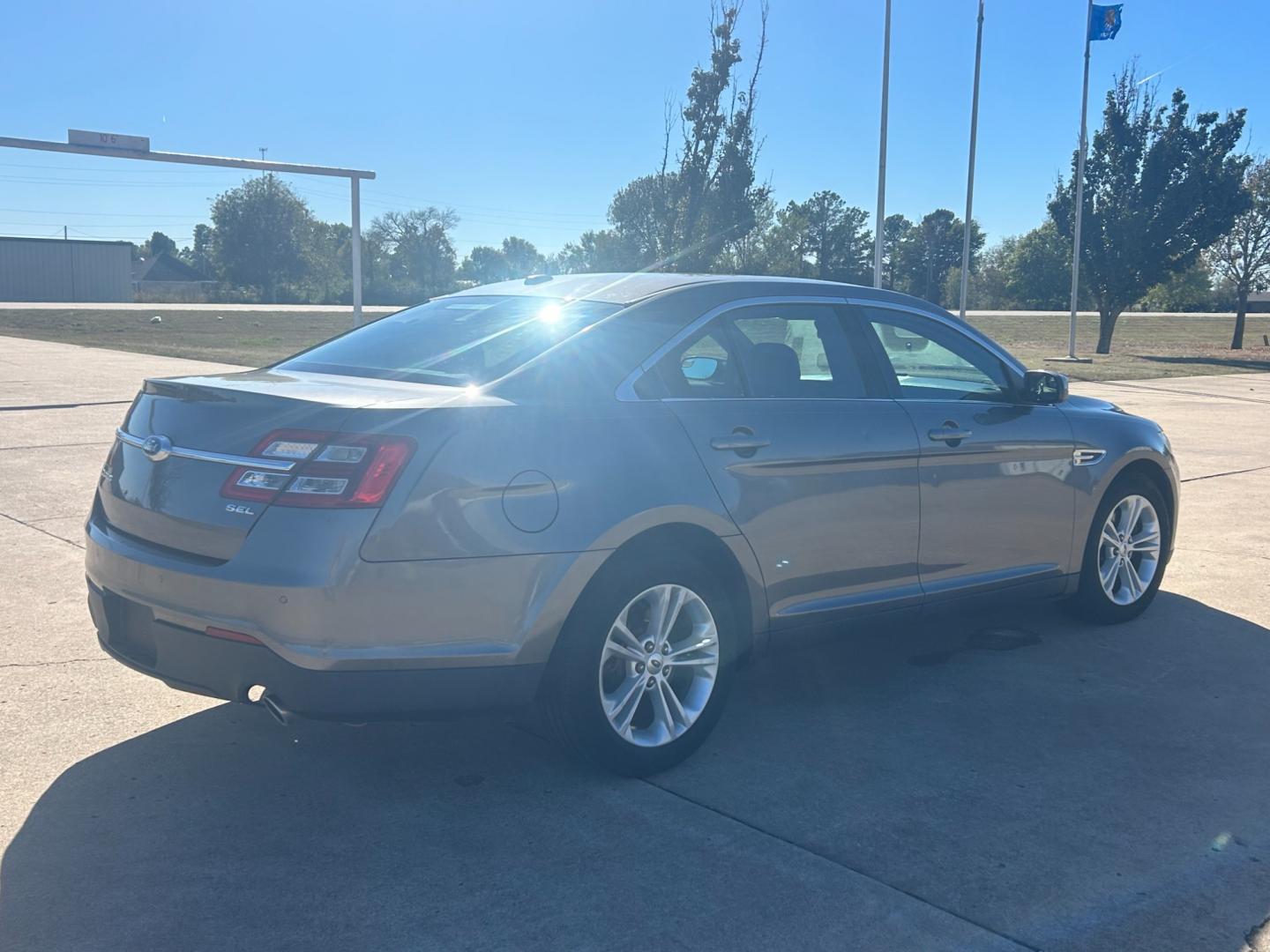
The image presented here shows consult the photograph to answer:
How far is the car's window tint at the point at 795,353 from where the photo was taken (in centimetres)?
446

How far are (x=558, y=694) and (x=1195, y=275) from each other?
202 feet

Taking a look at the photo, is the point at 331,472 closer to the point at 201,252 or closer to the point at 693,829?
the point at 693,829

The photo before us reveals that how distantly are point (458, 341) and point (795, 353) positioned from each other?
1271mm

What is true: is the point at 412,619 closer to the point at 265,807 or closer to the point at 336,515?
the point at 336,515

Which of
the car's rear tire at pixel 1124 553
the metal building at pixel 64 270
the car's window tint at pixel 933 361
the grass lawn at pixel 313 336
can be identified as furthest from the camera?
the metal building at pixel 64 270

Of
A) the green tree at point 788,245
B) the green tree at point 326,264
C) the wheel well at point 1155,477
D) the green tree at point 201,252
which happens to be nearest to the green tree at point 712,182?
the green tree at point 788,245

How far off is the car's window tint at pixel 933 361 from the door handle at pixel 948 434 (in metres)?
0.17

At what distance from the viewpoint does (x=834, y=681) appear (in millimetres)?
5062

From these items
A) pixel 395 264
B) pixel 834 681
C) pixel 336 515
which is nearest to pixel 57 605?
pixel 336 515

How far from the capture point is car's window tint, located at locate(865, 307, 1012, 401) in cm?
498

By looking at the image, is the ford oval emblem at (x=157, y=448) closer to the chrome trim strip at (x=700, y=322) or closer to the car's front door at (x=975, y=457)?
the chrome trim strip at (x=700, y=322)

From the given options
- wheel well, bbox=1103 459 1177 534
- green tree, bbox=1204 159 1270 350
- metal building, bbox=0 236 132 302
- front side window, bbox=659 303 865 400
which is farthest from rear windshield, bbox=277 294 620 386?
metal building, bbox=0 236 132 302

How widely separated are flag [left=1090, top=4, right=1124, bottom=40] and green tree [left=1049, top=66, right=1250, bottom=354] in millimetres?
2528

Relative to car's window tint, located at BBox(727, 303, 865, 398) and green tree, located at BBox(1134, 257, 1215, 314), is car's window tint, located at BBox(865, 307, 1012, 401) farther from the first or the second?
green tree, located at BBox(1134, 257, 1215, 314)
